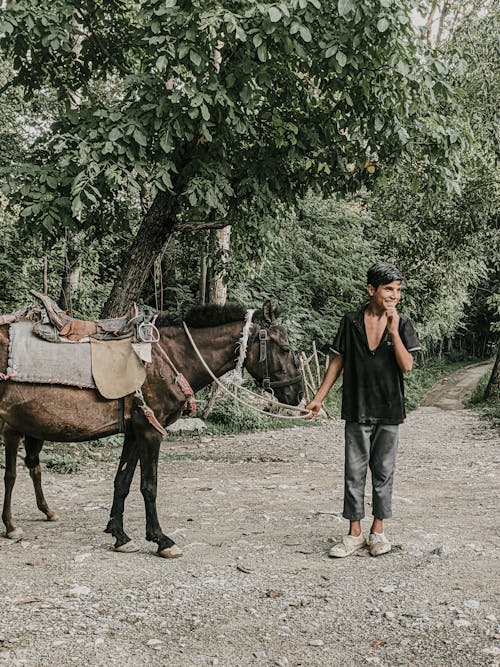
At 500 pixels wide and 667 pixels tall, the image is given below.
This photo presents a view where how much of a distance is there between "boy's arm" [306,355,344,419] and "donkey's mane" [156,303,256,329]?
→ 0.81 m

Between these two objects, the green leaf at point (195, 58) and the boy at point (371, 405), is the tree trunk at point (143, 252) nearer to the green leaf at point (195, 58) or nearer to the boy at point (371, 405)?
the green leaf at point (195, 58)

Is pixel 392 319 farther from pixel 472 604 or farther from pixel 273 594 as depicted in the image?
pixel 273 594

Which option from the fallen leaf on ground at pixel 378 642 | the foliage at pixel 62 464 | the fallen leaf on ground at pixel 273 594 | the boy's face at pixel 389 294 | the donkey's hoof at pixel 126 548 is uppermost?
the boy's face at pixel 389 294

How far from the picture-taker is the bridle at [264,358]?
5133mm

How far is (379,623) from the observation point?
12.0ft

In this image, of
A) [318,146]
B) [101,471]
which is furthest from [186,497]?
[318,146]

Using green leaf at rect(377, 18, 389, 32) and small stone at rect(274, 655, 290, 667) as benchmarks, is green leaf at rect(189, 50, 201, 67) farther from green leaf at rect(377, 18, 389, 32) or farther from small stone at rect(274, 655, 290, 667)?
small stone at rect(274, 655, 290, 667)

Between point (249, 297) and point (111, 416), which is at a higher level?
point (249, 297)

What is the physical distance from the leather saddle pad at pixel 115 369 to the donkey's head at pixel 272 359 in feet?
2.85

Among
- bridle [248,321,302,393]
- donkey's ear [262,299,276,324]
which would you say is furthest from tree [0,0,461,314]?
bridle [248,321,302,393]

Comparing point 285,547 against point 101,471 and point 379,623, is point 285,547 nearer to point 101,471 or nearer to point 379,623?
point 379,623

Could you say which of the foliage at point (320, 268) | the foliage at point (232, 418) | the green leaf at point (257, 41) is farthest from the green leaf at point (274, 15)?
the foliage at point (320, 268)

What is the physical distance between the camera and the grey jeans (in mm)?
4879

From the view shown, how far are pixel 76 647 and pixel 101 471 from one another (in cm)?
519
